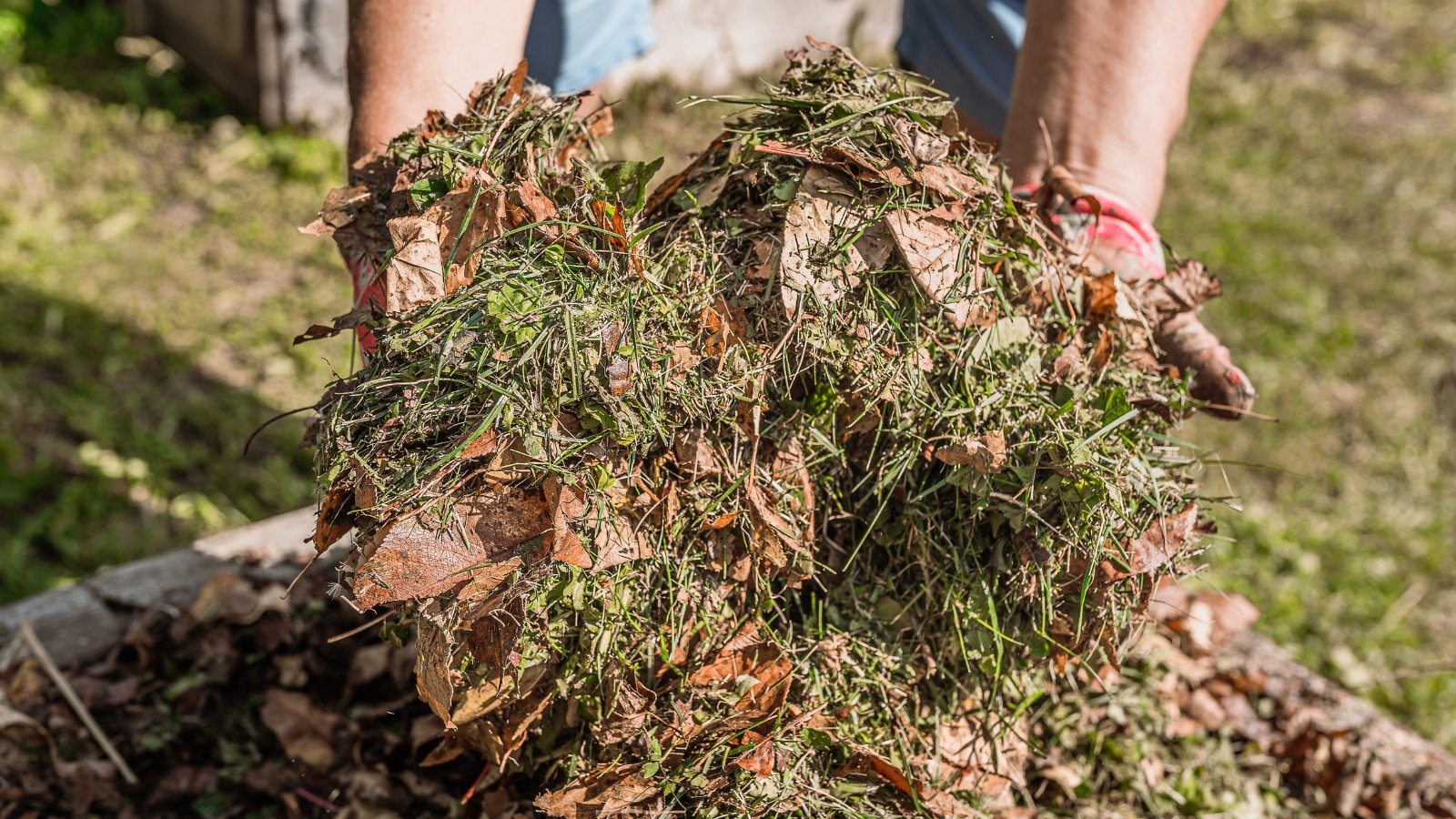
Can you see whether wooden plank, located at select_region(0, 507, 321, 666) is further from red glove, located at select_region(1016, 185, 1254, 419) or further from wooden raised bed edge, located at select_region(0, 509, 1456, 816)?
red glove, located at select_region(1016, 185, 1254, 419)

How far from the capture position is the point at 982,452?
1477mm

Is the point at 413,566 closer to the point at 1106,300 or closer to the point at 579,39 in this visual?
the point at 1106,300

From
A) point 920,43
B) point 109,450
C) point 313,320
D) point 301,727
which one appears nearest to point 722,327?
point 301,727

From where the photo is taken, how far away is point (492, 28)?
68.7 inches

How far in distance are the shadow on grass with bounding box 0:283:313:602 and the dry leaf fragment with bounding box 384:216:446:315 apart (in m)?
2.01

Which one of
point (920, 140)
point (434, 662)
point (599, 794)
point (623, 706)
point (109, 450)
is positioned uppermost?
point (920, 140)

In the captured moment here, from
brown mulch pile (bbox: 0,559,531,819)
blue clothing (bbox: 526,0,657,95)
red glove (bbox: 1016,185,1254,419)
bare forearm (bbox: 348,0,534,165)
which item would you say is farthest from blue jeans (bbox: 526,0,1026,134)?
brown mulch pile (bbox: 0,559,531,819)

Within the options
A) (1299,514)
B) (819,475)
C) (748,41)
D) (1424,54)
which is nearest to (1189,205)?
(1299,514)

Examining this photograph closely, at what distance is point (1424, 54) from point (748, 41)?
12.6 ft

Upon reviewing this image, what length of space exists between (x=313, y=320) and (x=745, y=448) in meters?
2.71

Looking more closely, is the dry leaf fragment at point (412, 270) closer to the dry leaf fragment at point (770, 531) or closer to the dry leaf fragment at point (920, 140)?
the dry leaf fragment at point (770, 531)

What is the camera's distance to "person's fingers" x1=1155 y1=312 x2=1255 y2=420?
5.65 feet

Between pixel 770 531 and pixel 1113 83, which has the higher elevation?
pixel 1113 83

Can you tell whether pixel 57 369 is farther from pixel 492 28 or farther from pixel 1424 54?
pixel 1424 54
